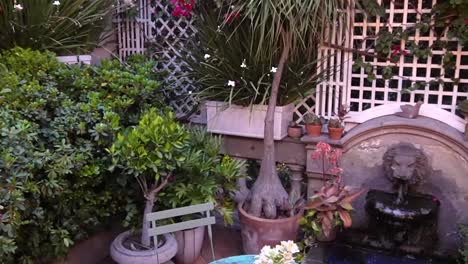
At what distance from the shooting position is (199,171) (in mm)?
2930

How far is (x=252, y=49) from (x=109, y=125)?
1.19 meters

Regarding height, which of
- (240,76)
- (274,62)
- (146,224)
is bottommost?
(146,224)

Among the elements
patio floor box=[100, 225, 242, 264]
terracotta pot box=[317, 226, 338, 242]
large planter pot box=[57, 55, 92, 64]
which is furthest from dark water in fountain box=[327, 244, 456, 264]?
large planter pot box=[57, 55, 92, 64]

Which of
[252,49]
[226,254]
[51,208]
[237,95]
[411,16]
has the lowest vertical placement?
[226,254]

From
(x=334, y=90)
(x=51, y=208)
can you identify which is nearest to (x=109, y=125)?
(x=51, y=208)

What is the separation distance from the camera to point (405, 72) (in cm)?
334

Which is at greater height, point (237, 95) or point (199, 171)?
point (237, 95)

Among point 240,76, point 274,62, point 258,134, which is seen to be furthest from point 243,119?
point 274,62

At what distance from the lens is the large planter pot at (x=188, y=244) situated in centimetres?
304

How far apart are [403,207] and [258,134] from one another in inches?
45.8

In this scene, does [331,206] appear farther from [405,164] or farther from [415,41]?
[415,41]

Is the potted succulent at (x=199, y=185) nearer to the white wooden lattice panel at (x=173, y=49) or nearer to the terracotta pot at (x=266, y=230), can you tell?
the terracotta pot at (x=266, y=230)

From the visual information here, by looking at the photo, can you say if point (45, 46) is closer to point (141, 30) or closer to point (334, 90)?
point (141, 30)

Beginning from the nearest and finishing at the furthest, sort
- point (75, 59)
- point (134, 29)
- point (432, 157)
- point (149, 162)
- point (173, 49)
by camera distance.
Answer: point (149, 162) < point (432, 157) < point (75, 59) < point (173, 49) < point (134, 29)
